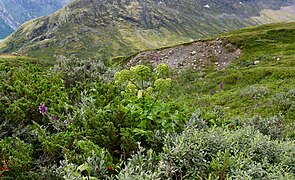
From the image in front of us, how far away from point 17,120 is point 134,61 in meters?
43.9

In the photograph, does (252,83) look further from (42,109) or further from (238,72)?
(42,109)

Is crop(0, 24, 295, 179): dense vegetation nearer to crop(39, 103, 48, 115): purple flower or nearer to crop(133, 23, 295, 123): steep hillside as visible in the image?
crop(39, 103, 48, 115): purple flower

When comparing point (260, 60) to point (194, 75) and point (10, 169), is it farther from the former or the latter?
point (10, 169)

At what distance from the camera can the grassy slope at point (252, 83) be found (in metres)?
16.2

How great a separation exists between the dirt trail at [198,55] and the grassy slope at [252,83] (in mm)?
1916

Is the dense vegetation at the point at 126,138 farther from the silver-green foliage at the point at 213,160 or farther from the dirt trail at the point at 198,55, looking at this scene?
the dirt trail at the point at 198,55

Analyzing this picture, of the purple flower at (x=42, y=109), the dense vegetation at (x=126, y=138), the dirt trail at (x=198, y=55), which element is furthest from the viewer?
the dirt trail at (x=198, y=55)

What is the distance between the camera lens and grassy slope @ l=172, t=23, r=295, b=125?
640 inches

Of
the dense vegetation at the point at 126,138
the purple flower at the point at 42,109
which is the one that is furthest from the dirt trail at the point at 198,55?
the purple flower at the point at 42,109

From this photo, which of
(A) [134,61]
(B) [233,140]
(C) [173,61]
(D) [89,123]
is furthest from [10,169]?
(A) [134,61]

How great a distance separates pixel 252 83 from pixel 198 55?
20.1 meters

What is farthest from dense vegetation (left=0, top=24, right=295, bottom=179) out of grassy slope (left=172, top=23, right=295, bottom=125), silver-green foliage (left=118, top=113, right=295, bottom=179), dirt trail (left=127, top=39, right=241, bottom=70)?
dirt trail (left=127, top=39, right=241, bottom=70)

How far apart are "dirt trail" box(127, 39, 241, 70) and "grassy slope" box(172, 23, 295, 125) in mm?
1916

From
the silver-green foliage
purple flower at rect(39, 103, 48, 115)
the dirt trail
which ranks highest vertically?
purple flower at rect(39, 103, 48, 115)
